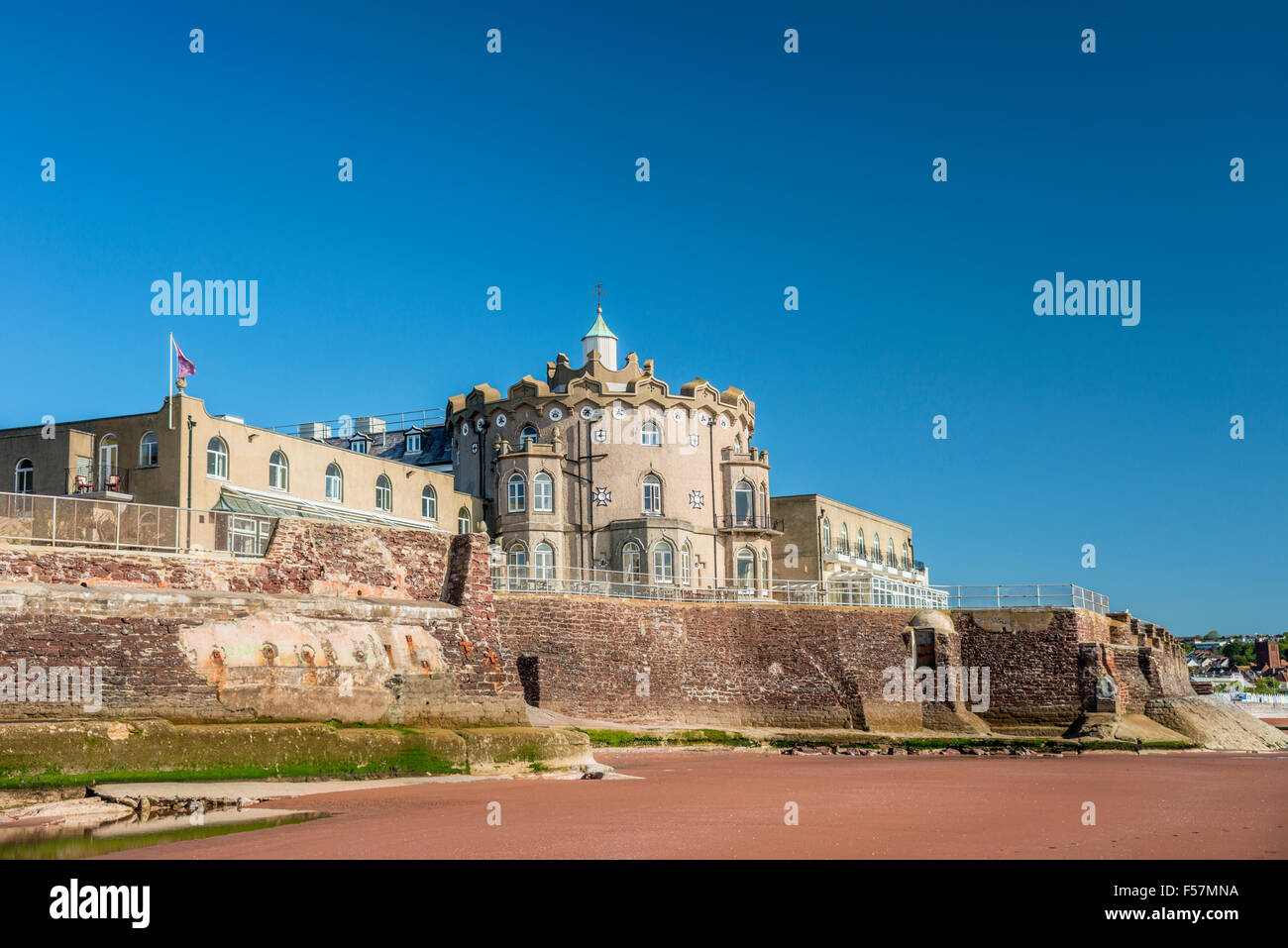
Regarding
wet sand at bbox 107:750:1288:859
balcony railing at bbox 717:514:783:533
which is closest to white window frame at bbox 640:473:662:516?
Answer: balcony railing at bbox 717:514:783:533

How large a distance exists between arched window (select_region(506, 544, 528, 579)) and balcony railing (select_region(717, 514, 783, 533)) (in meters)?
8.48

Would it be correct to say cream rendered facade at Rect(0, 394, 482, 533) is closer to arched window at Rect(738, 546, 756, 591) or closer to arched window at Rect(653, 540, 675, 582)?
arched window at Rect(653, 540, 675, 582)

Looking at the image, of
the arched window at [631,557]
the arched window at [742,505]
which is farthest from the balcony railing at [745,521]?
the arched window at [631,557]

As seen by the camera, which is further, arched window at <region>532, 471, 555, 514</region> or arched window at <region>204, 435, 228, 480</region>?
arched window at <region>532, 471, 555, 514</region>

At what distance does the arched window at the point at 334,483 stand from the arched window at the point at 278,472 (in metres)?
2.10

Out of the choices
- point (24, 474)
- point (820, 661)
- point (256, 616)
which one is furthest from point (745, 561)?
point (256, 616)

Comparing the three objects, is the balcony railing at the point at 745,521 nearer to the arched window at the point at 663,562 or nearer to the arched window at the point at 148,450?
the arched window at the point at 663,562

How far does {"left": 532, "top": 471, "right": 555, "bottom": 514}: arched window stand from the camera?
160 feet

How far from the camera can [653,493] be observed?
49750 mm

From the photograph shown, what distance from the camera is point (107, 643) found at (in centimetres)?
2066

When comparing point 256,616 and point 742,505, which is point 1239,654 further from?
point 256,616

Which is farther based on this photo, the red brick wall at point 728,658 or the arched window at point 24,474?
the red brick wall at point 728,658

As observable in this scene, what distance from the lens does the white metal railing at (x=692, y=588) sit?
41719 mm
